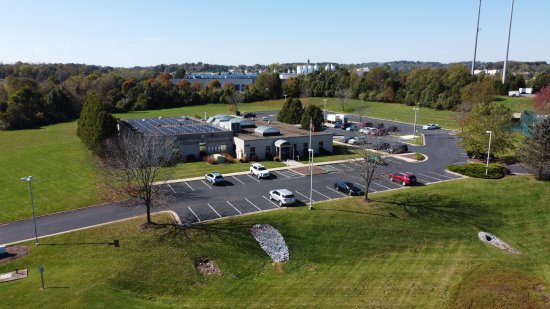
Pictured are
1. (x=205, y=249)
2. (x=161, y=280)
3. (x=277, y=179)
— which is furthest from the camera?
(x=277, y=179)

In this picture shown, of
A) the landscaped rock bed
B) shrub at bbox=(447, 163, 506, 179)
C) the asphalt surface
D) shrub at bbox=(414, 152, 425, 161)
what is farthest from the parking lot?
the landscaped rock bed

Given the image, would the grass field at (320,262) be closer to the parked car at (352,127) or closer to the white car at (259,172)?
the white car at (259,172)

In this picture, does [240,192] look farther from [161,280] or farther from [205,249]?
[161,280]

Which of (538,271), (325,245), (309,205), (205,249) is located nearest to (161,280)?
(205,249)

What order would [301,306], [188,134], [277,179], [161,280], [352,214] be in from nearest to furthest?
[301,306]
[161,280]
[352,214]
[277,179]
[188,134]

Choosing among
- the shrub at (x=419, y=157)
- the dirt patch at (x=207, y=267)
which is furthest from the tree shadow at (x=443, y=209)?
the dirt patch at (x=207, y=267)

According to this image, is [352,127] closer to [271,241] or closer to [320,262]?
[271,241]
